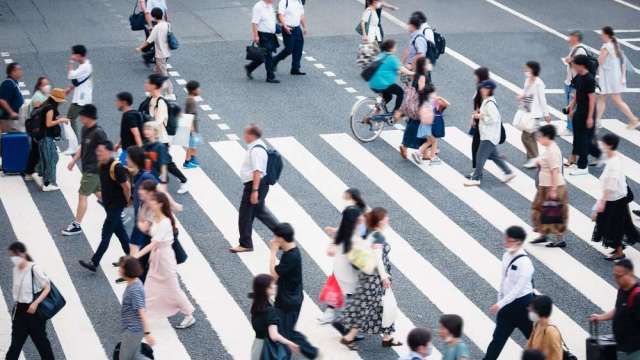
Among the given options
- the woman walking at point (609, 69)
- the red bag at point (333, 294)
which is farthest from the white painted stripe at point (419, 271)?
the woman walking at point (609, 69)

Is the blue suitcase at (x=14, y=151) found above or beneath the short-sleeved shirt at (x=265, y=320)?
beneath

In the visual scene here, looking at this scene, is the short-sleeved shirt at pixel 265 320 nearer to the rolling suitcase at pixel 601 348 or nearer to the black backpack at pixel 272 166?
the rolling suitcase at pixel 601 348

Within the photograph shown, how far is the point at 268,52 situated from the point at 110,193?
27.8 feet

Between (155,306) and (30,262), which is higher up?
(30,262)

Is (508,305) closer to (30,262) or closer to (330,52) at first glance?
(30,262)

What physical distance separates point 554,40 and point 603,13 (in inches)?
133

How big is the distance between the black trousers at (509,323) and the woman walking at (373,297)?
1.22 metres

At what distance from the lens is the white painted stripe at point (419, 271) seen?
13.6m

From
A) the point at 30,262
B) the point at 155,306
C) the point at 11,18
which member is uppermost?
the point at 30,262

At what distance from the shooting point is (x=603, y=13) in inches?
1118

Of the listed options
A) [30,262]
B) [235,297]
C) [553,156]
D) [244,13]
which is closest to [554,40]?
[244,13]

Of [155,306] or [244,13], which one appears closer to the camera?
[155,306]

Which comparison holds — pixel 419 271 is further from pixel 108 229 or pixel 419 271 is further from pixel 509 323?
pixel 108 229

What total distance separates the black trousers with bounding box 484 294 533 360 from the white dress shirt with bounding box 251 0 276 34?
37.3 ft
